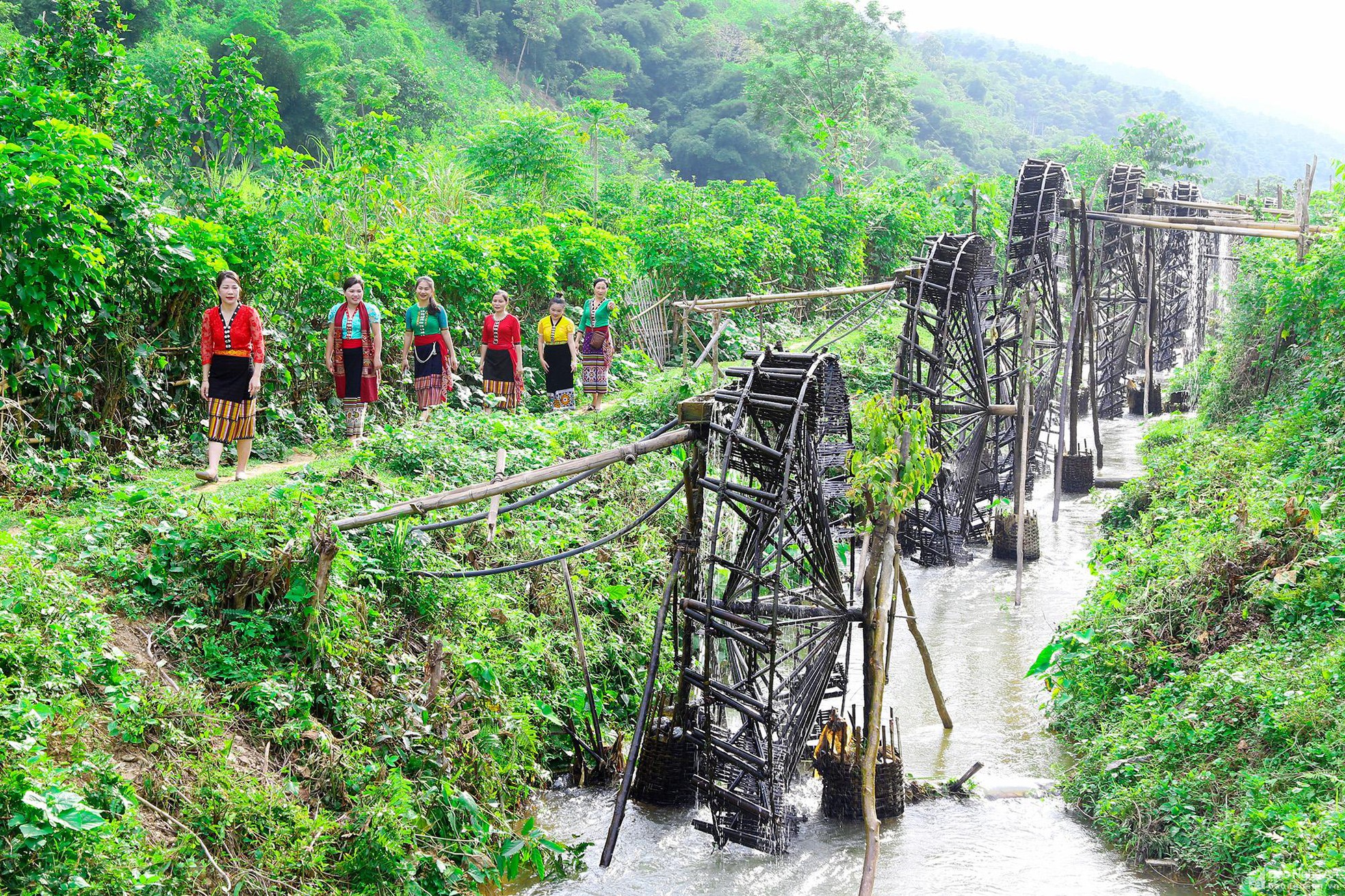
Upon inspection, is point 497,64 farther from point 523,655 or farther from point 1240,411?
point 523,655

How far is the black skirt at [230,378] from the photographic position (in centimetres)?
947

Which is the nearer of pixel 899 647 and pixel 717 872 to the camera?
pixel 717 872

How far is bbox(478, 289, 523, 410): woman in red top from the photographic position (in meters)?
12.8

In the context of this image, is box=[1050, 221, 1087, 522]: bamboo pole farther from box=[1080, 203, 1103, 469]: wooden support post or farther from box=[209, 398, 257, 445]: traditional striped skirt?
box=[209, 398, 257, 445]: traditional striped skirt

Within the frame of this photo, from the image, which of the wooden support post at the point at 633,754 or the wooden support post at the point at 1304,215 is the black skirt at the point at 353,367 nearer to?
the wooden support post at the point at 633,754

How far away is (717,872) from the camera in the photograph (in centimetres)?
802

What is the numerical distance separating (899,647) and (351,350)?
22.0 ft

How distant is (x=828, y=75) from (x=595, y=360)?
1501 inches

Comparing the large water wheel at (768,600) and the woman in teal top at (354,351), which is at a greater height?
the woman in teal top at (354,351)

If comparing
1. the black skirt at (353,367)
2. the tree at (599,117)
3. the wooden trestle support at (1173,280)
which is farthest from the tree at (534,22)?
the black skirt at (353,367)

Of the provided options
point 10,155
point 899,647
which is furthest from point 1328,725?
point 10,155

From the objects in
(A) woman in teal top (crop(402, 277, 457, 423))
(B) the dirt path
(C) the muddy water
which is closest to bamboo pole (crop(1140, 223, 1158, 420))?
(C) the muddy water

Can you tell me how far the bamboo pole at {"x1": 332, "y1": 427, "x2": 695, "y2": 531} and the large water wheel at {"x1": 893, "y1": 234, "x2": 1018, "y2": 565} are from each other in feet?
20.5

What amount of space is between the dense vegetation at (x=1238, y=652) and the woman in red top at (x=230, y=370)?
7.48 metres
